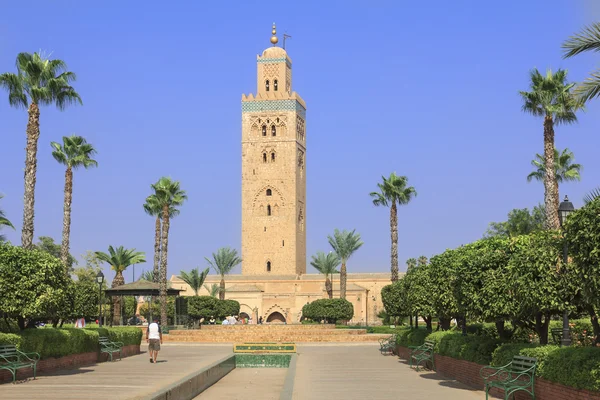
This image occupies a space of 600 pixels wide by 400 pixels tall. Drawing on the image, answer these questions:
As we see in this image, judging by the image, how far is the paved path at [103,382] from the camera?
14281mm

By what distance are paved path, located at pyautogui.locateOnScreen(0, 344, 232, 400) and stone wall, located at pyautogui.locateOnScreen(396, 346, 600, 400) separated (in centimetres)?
591

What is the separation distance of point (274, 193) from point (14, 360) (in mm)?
58060

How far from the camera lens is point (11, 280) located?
730 inches

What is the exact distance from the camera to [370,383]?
689 inches

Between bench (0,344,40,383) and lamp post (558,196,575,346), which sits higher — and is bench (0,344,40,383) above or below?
below

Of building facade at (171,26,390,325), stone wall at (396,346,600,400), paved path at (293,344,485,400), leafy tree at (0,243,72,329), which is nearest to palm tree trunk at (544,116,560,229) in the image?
stone wall at (396,346,600,400)

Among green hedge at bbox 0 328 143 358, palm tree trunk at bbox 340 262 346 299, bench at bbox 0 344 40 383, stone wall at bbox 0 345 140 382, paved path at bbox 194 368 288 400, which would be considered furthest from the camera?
palm tree trunk at bbox 340 262 346 299

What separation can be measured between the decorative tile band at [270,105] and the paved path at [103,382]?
174 ft

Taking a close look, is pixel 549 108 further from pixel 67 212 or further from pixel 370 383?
pixel 67 212

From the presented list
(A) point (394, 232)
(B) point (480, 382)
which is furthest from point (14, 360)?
(A) point (394, 232)

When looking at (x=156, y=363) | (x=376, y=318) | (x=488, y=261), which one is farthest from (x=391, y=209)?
(x=488, y=261)

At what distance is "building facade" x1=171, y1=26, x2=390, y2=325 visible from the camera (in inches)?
2854

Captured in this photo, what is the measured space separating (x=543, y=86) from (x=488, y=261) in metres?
12.3

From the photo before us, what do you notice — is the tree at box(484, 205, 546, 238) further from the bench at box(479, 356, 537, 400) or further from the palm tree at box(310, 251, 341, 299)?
the bench at box(479, 356, 537, 400)
